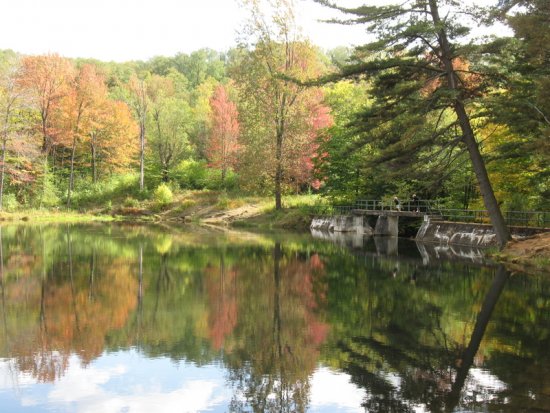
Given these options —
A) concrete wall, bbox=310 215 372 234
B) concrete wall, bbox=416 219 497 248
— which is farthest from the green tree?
concrete wall, bbox=310 215 372 234

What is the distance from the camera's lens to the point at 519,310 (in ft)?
39.0

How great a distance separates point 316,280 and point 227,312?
5.35 meters

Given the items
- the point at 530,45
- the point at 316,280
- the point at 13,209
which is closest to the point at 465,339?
the point at 316,280

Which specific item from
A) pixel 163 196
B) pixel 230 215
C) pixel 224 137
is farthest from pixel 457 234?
pixel 163 196

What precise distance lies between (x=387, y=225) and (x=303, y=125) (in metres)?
10.3

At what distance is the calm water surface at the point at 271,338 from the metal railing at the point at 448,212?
7468 mm

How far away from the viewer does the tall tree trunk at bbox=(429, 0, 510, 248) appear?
68.0 feet

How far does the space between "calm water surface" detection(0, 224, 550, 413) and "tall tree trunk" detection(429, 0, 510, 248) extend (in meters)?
3.70

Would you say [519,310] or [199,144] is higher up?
[199,144]

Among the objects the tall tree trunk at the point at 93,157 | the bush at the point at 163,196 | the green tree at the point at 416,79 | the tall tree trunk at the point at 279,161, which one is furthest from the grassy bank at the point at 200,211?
the green tree at the point at 416,79

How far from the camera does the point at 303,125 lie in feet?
136

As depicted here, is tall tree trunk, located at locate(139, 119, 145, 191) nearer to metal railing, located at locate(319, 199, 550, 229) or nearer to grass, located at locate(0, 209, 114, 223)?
grass, located at locate(0, 209, 114, 223)

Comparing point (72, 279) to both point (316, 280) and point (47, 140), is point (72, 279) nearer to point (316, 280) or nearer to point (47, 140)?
point (316, 280)

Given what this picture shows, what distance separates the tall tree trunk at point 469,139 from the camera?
20734 mm
